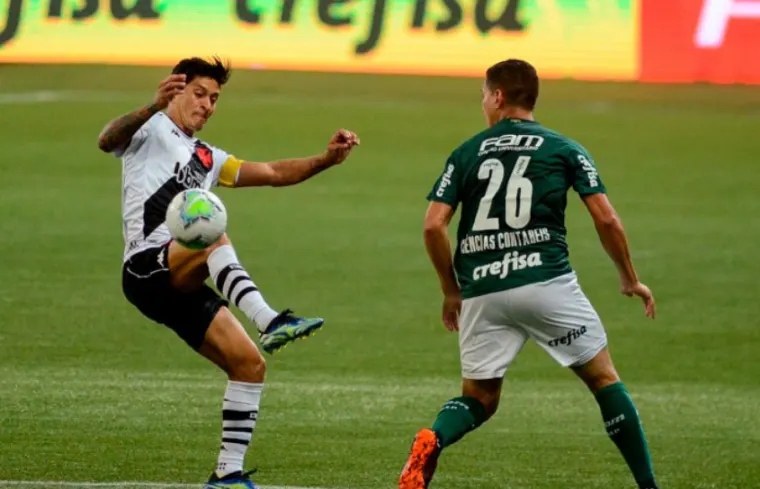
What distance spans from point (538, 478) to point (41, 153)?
14.4 metres

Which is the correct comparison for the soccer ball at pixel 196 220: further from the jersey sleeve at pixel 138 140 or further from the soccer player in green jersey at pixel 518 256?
the soccer player in green jersey at pixel 518 256

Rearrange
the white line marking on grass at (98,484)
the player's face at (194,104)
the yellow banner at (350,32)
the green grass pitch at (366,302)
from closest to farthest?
the white line marking on grass at (98,484) → the player's face at (194,104) → the green grass pitch at (366,302) → the yellow banner at (350,32)

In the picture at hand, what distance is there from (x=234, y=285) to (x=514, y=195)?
4.44 ft

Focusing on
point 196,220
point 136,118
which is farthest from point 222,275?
point 136,118

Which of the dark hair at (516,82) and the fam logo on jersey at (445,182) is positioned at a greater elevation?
the dark hair at (516,82)

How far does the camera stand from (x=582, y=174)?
7.04 m

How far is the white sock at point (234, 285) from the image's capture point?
23.7ft

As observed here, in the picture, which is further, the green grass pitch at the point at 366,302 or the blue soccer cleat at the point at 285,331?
the green grass pitch at the point at 366,302

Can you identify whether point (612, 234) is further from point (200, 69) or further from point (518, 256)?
point (200, 69)

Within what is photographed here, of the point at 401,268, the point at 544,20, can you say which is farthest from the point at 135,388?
the point at 544,20

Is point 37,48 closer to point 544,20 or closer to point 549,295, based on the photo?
point 544,20

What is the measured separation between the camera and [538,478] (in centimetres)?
812

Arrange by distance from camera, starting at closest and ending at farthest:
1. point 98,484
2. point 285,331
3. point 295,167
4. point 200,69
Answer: point 285,331 → point 98,484 → point 200,69 → point 295,167

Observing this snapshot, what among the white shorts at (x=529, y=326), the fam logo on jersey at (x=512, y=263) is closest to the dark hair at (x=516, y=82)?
the fam logo on jersey at (x=512, y=263)
